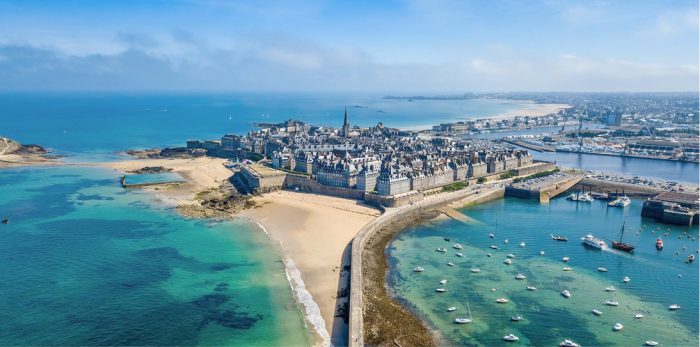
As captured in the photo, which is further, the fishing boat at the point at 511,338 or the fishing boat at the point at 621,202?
the fishing boat at the point at 621,202

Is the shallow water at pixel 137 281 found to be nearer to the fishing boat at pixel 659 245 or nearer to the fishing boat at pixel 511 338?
the fishing boat at pixel 511 338

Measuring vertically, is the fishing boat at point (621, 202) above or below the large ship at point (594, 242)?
above

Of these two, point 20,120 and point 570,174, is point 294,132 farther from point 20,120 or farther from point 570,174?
point 20,120

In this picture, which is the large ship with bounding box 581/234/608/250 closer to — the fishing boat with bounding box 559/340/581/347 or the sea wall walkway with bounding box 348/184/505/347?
the sea wall walkway with bounding box 348/184/505/347

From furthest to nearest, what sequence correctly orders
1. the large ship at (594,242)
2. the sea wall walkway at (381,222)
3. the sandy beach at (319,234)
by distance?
the large ship at (594,242) → the sandy beach at (319,234) → the sea wall walkway at (381,222)

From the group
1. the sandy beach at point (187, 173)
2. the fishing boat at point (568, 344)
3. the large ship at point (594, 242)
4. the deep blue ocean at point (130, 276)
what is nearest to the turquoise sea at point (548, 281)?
the fishing boat at point (568, 344)

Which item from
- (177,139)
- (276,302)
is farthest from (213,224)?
(177,139)

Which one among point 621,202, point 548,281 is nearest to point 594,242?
point 548,281

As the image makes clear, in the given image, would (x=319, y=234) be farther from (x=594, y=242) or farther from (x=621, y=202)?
(x=621, y=202)
